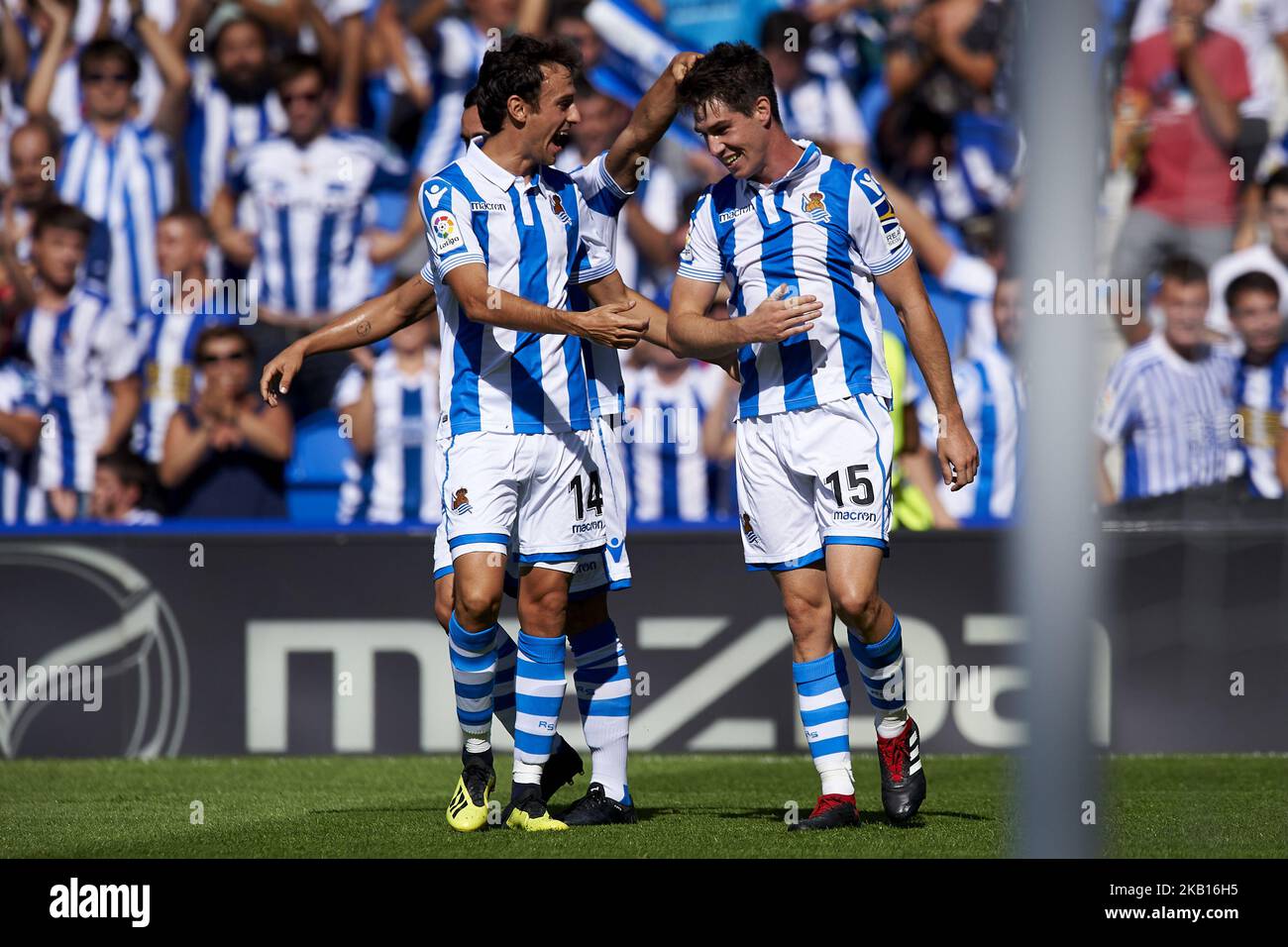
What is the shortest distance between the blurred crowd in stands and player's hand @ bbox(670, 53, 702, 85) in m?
3.01

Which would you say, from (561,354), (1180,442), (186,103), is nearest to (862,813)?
(561,354)

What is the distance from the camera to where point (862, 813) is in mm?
5324

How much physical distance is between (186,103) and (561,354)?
15.2 ft

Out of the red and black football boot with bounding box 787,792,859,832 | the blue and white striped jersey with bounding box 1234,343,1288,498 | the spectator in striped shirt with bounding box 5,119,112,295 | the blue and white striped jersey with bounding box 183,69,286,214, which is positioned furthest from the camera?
the blue and white striped jersey with bounding box 183,69,286,214

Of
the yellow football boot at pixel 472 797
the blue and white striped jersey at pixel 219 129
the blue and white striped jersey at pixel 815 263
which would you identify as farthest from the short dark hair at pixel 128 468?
the blue and white striped jersey at pixel 815 263

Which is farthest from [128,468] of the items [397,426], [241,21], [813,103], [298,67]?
[813,103]

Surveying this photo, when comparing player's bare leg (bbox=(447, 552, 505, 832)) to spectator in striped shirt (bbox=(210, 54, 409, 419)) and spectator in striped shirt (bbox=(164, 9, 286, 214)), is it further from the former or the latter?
spectator in striped shirt (bbox=(164, 9, 286, 214))

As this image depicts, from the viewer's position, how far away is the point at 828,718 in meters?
4.97

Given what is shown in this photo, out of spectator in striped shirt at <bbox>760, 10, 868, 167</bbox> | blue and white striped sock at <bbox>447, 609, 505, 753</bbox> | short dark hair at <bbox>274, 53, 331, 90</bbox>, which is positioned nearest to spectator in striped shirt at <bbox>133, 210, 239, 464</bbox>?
short dark hair at <bbox>274, 53, 331, 90</bbox>

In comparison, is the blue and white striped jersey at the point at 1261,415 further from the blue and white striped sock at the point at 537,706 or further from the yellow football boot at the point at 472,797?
the yellow football boot at the point at 472,797

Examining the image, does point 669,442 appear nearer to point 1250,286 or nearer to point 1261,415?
point 1261,415

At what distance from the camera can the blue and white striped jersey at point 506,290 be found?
4.96m

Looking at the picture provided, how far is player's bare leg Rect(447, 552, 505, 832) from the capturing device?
4902mm

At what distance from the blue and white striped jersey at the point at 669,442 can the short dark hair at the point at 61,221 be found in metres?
2.84
